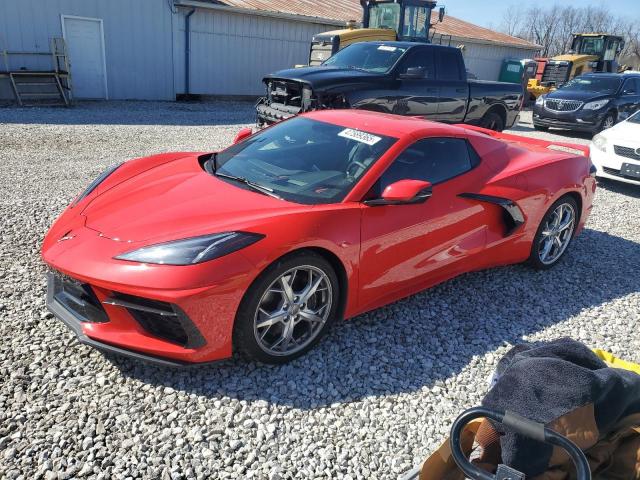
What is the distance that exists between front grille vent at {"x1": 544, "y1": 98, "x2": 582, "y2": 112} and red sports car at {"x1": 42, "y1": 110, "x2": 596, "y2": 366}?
A: 31.9 feet

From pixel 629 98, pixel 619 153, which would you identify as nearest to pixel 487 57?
pixel 629 98

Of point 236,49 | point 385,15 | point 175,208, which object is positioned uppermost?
point 385,15

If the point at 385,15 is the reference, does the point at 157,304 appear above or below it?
below

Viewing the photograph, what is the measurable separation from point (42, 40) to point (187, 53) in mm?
3955

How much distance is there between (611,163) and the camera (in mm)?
7680

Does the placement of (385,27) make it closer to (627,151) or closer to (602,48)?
(627,151)

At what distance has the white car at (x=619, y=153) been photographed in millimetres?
7438

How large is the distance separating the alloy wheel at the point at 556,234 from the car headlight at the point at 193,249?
2.90 metres

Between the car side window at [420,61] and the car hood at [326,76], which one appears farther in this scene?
the car side window at [420,61]

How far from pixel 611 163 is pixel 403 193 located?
6160 mm

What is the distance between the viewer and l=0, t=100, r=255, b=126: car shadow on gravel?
35.7 feet

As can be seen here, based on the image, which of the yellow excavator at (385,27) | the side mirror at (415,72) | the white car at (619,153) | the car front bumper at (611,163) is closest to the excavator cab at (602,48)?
the yellow excavator at (385,27)

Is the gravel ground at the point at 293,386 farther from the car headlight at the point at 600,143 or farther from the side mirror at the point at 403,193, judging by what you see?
the car headlight at the point at 600,143

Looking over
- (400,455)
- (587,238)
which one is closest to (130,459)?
(400,455)
